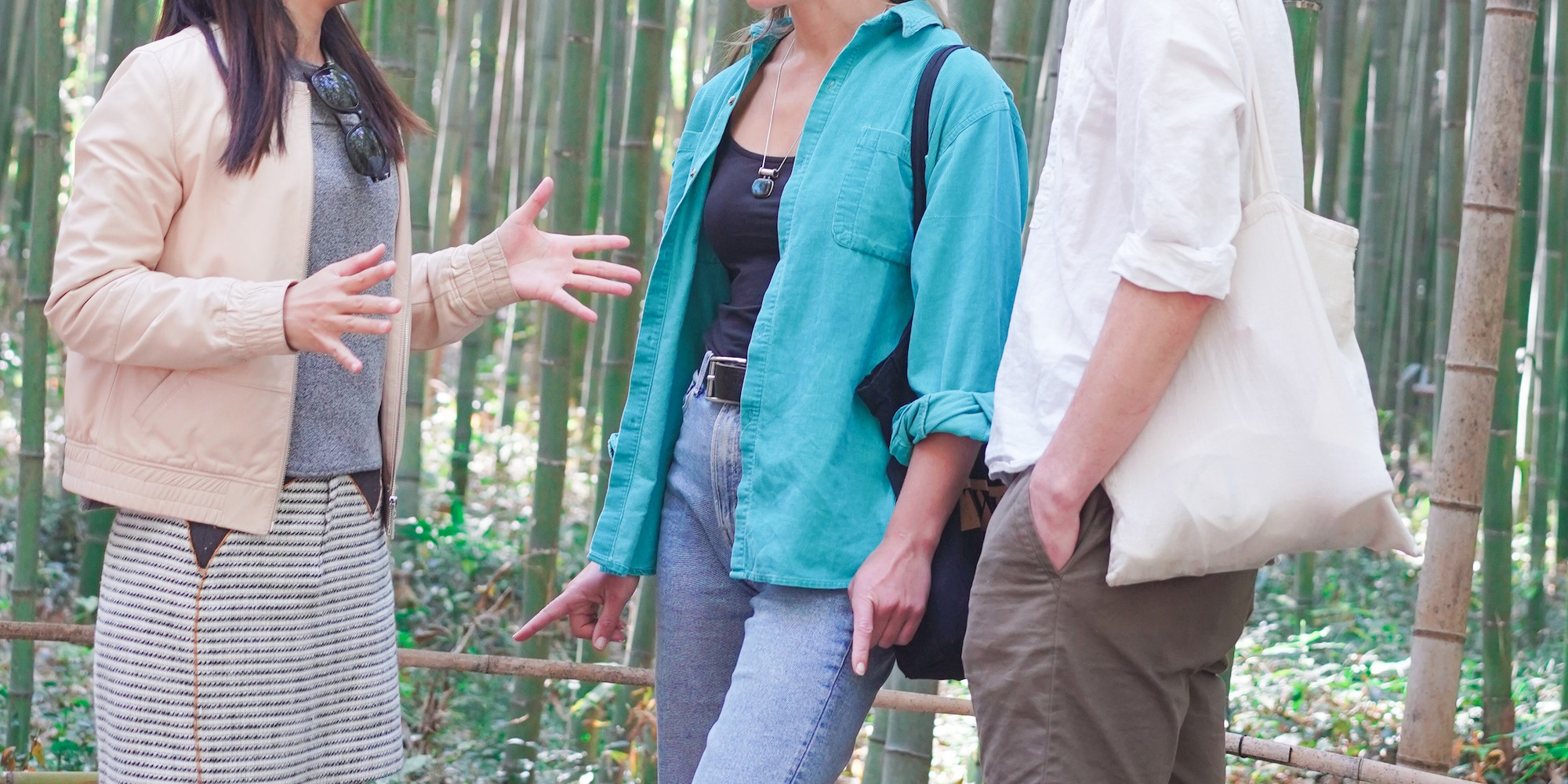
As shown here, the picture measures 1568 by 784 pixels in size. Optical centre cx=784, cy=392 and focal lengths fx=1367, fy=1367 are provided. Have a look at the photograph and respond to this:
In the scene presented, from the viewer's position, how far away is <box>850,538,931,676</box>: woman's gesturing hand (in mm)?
1256

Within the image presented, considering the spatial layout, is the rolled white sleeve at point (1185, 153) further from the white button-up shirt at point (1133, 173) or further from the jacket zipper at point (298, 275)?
the jacket zipper at point (298, 275)

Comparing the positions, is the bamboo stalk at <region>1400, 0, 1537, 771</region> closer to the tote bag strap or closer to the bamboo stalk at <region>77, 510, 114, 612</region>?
the tote bag strap

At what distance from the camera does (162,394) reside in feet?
4.53

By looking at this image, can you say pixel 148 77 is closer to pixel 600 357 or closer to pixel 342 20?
pixel 342 20

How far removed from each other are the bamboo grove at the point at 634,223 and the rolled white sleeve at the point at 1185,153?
700 millimetres

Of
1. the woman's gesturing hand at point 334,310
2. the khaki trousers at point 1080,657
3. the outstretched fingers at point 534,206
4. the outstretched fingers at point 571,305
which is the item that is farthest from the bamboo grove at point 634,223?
the khaki trousers at point 1080,657

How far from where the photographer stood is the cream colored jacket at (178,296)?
51.5 inches

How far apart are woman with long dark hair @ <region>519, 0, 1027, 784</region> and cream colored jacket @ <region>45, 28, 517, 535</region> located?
0.40 meters

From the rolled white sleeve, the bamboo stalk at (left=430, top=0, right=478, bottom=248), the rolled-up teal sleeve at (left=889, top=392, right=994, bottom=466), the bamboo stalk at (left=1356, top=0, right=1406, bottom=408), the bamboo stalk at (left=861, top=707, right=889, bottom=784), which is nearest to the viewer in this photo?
the rolled white sleeve

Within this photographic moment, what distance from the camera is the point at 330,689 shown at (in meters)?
1.48

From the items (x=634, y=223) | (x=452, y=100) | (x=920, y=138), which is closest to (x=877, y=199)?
(x=920, y=138)

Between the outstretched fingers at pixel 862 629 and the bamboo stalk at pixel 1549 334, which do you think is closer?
the outstretched fingers at pixel 862 629

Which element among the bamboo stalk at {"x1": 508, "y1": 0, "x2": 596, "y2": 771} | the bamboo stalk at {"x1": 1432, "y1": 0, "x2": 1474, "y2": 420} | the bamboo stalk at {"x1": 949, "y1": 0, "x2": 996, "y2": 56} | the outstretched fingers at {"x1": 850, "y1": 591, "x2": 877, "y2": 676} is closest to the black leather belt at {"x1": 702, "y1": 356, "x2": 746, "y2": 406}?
the outstretched fingers at {"x1": 850, "y1": 591, "x2": 877, "y2": 676}

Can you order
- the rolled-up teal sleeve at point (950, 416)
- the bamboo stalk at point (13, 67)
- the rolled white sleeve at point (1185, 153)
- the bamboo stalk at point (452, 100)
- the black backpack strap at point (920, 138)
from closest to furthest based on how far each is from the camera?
the rolled white sleeve at point (1185, 153) < the rolled-up teal sleeve at point (950, 416) < the black backpack strap at point (920, 138) < the bamboo stalk at point (13, 67) < the bamboo stalk at point (452, 100)
